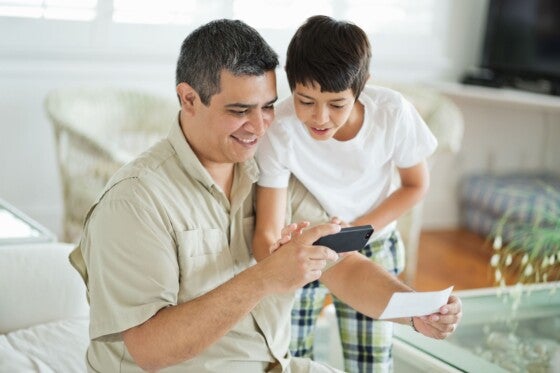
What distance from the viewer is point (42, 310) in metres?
2.05

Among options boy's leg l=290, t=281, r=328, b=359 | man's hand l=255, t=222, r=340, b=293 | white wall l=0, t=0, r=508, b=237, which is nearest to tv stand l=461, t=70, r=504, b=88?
white wall l=0, t=0, r=508, b=237

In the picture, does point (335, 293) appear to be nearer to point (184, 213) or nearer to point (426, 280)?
point (184, 213)

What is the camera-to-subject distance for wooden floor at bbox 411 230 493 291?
386 centimetres

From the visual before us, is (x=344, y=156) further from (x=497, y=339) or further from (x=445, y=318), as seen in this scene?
(x=497, y=339)

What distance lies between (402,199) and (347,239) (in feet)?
1.51

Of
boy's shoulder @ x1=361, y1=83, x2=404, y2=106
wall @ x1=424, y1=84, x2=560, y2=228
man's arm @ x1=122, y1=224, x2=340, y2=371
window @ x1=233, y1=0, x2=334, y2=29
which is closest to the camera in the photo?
man's arm @ x1=122, y1=224, x2=340, y2=371

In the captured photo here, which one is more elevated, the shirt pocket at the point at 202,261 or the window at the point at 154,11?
the window at the point at 154,11

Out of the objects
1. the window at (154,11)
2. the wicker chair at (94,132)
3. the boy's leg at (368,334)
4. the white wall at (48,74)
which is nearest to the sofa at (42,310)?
the boy's leg at (368,334)

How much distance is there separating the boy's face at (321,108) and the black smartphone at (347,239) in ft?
0.90

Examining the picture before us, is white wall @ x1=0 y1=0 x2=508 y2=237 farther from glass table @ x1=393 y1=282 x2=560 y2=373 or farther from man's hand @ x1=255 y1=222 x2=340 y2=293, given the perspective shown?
man's hand @ x1=255 y1=222 x2=340 y2=293

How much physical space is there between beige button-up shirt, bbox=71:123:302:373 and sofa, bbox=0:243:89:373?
241mm

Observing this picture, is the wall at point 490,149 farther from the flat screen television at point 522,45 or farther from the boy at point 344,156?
the boy at point 344,156

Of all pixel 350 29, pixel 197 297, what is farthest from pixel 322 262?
pixel 350 29

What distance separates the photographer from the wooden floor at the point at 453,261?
3.86m
